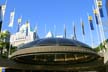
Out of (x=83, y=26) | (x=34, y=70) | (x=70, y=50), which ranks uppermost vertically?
(x=83, y=26)

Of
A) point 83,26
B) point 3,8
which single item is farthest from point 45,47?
point 83,26

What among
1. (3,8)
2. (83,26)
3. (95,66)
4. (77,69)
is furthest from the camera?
(83,26)

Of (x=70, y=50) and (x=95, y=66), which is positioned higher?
(x=70, y=50)

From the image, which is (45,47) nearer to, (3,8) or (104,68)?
(104,68)

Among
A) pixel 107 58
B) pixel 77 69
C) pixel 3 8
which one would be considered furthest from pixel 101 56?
pixel 3 8

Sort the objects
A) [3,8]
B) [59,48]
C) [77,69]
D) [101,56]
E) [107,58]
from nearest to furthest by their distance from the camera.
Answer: [59,48], [107,58], [101,56], [77,69], [3,8]

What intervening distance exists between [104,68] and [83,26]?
30.0 m

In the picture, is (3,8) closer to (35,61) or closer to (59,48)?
(35,61)

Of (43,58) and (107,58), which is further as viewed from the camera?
(43,58)

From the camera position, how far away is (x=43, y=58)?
35.4m

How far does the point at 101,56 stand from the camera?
1364 inches

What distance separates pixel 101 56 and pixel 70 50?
876 centimetres

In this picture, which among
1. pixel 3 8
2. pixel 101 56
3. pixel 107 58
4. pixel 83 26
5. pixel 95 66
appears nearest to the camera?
pixel 107 58

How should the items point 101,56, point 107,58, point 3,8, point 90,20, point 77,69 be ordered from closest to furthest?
point 107,58, point 101,56, point 77,69, point 3,8, point 90,20
